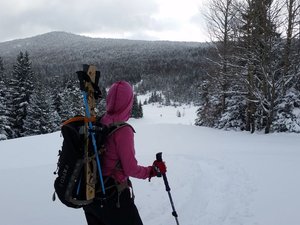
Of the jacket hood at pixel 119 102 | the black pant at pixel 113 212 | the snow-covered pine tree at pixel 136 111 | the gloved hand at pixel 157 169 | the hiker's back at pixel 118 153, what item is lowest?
the snow-covered pine tree at pixel 136 111

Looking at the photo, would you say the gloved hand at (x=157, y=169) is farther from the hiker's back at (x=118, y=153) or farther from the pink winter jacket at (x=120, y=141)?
the hiker's back at (x=118, y=153)

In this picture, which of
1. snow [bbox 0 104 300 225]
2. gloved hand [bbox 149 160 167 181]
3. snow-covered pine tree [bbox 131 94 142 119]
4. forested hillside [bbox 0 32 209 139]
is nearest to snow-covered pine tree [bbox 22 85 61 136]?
forested hillside [bbox 0 32 209 139]

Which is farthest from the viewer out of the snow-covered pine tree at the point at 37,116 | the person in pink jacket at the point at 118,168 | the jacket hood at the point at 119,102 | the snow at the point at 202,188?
the snow-covered pine tree at the point at 37,116

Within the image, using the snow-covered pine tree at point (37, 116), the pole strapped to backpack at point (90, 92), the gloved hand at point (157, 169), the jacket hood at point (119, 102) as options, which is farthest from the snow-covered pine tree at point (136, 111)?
the jacket hood at point (119, 102)

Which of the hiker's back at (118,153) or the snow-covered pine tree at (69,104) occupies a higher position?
the hiker's back at (118,153)

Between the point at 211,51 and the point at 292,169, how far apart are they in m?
16.1

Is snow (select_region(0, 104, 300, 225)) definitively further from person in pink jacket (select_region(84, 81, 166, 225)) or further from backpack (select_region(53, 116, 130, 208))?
backpack (select_region(53, 116, 130, 208))

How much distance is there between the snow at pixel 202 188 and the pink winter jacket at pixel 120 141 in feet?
8.32

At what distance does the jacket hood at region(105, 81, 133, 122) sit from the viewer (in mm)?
3232

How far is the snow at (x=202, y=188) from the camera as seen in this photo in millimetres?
5598

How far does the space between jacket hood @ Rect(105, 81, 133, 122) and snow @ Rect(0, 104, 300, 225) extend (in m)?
2.80

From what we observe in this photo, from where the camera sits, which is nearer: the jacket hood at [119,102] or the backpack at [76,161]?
the backpack at [76,161]

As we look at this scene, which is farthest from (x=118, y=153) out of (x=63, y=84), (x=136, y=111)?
(x=136, y=111)

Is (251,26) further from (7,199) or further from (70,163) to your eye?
(70,163)
